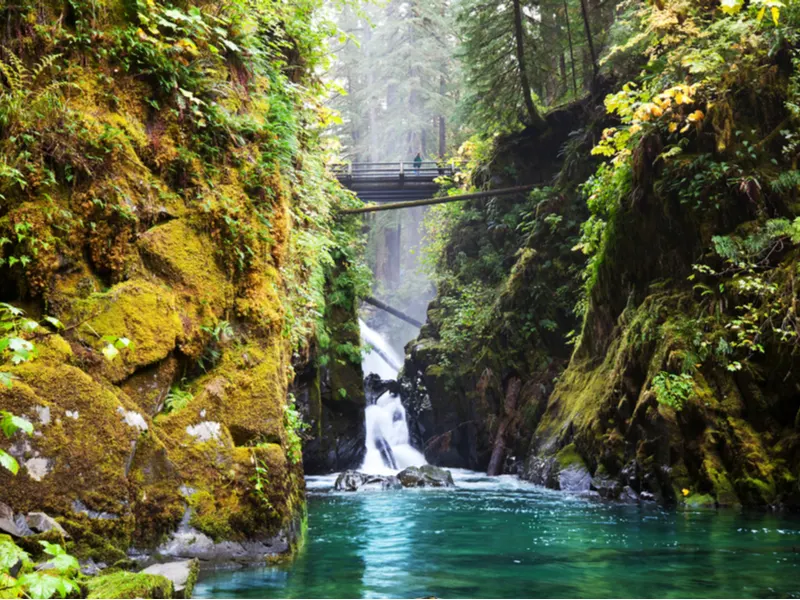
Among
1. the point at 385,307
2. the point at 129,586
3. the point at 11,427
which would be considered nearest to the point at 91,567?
the point at 129,586

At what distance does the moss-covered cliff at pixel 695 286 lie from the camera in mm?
8602

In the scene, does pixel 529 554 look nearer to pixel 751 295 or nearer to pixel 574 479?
pixel 751 295

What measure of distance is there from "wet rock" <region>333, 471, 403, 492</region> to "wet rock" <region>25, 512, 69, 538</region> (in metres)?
9.05

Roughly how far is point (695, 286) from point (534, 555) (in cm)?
541

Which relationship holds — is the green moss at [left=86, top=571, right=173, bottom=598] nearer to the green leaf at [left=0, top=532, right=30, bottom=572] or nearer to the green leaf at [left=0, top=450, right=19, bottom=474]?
A: the green leaf at [left=0, top=532, right=30, bottom=572]

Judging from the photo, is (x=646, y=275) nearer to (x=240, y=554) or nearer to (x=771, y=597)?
(x=771, y=597)

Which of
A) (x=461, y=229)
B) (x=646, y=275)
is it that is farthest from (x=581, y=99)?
(x=646, y=275)

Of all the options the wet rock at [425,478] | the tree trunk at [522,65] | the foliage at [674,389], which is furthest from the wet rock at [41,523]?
the tree trunk at [522,65]

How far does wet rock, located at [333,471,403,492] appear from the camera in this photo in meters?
13.0

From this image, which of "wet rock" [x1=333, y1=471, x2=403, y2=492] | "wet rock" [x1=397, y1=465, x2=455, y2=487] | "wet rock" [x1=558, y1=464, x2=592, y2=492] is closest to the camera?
"wet rock" [x1=558, y1=464, x2=592, y2=492]

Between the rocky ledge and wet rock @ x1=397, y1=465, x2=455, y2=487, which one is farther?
wet rock @ x1=397, y1=465, x2=455, y2=487

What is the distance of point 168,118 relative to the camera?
Answer: 6312 mm

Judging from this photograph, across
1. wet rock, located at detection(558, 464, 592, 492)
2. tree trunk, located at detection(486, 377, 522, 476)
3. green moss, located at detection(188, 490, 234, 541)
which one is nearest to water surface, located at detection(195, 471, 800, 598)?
green moss, located at detection(188, 490, 234, 541)

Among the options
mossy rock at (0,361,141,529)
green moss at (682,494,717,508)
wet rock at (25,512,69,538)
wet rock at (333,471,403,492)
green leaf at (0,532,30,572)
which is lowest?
wet rock at (333,471,403,492)
